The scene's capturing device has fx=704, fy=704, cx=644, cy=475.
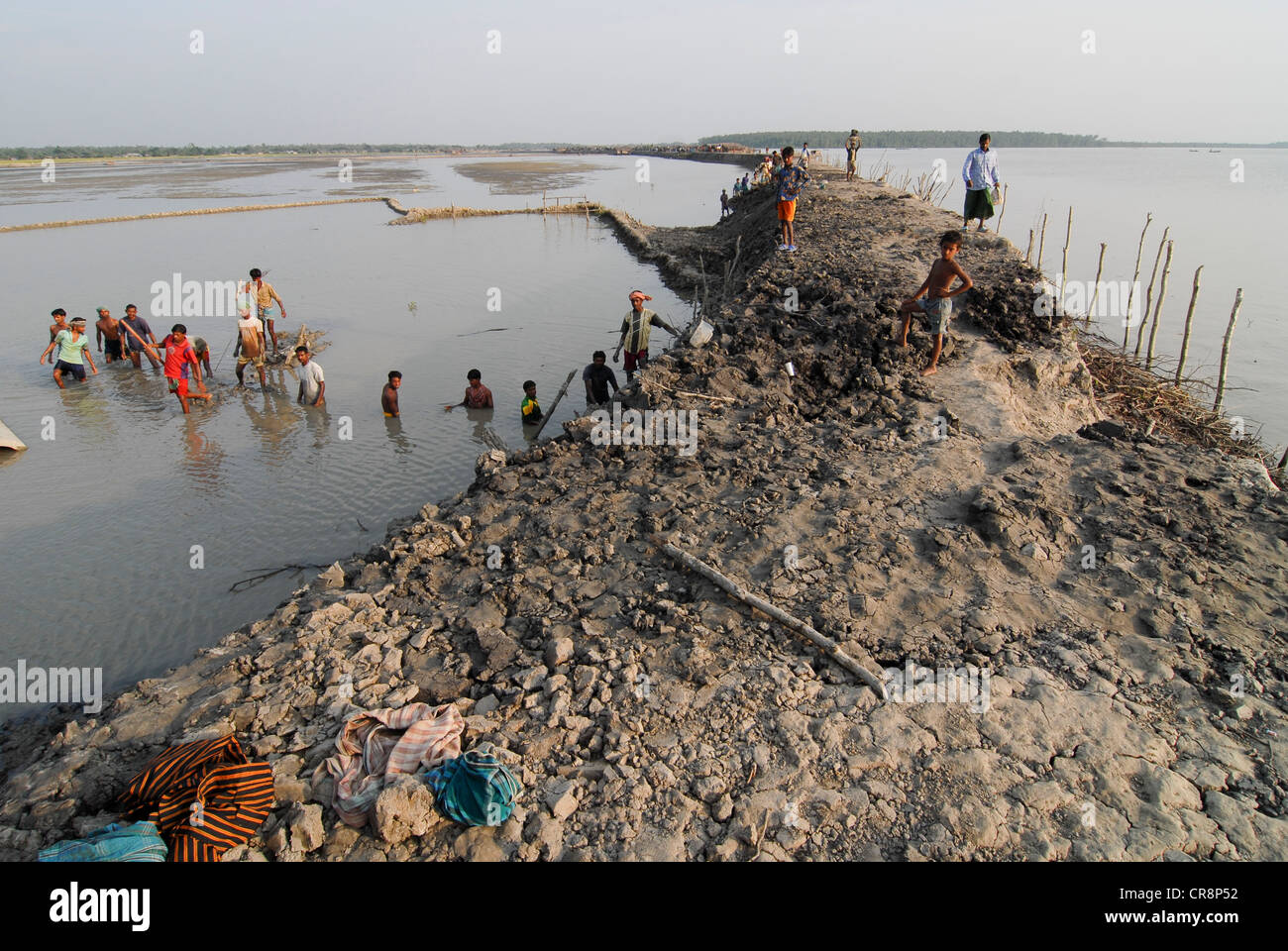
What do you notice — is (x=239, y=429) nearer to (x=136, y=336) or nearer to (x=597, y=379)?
(x=136, y=336)

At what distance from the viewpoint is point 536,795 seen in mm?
3055

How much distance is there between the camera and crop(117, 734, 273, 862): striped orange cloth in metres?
2.76

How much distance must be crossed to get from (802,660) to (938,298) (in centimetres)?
445

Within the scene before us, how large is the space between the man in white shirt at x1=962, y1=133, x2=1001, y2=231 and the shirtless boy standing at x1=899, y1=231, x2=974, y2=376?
3.64m

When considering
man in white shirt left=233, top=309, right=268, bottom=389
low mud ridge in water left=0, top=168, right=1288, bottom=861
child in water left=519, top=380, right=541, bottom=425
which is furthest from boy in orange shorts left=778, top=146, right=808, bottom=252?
man in white shirt left=233, top=309, right=268, bottom=389

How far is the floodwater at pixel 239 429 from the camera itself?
554 centimetres

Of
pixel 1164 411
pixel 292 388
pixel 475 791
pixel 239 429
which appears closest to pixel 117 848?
pixel 475 791

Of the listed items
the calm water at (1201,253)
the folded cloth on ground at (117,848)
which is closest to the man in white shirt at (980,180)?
the calm water at (1201,253)

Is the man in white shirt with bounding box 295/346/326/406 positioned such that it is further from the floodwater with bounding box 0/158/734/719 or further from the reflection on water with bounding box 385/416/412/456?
the reflection on water with bounding box 385/416/412/456

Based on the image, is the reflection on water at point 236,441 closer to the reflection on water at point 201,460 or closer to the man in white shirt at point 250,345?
the reflection on water at point 201,460

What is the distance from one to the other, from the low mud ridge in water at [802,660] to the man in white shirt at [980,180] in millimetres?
4888

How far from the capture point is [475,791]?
9.55ft

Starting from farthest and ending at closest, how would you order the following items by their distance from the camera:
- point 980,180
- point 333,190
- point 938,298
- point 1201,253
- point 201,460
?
point 333,190, point 1201,253, point 980,180, point 201,460, point 938,298

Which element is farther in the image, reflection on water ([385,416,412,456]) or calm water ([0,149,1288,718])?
reflection on water ([385,416,412,456])
